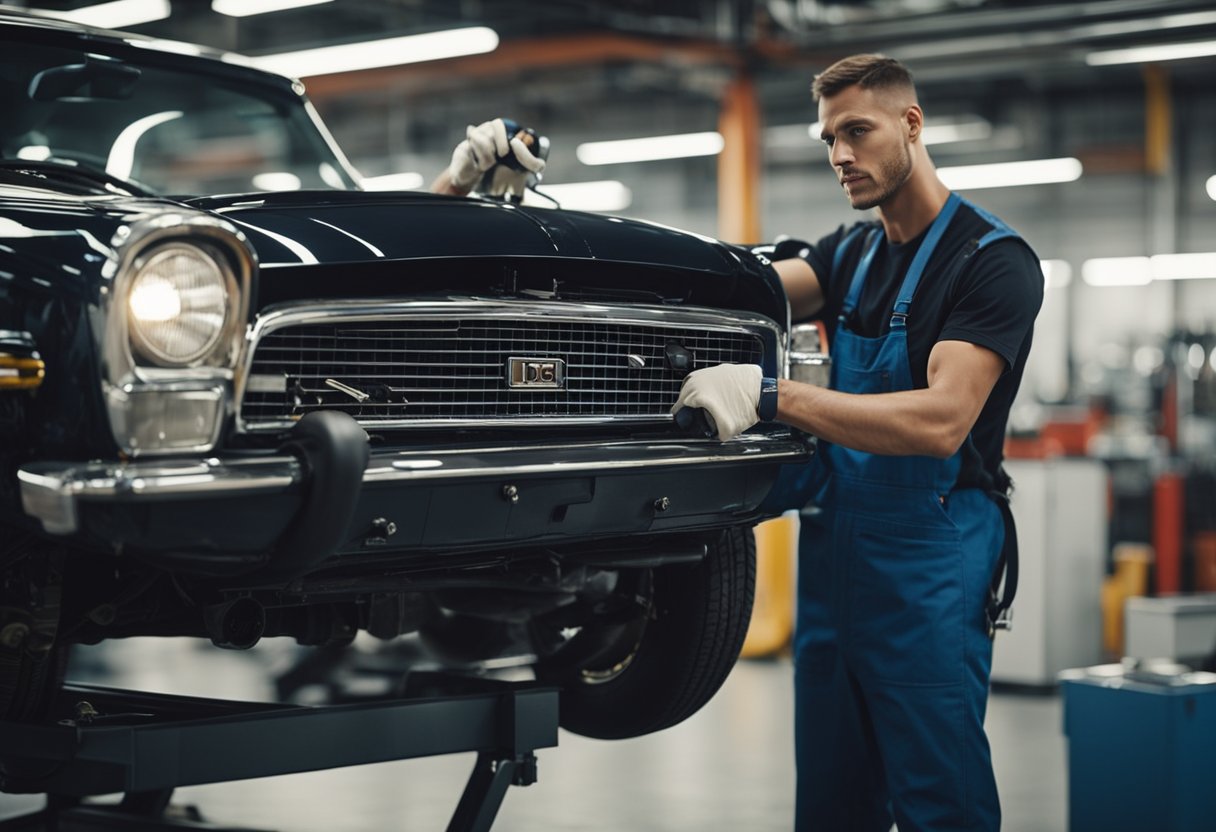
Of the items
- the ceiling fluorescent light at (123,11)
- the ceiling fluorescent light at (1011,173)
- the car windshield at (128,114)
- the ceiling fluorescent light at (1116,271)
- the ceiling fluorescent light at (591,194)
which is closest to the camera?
the car windshield at (128,114)

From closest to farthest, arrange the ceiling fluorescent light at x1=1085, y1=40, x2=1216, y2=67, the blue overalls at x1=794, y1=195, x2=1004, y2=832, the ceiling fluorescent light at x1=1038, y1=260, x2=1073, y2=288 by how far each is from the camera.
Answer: the blue overalls at x1=794, y1=195, x2=1004, y2=832, the ceiling fluorescent light at x1=1085, y1=40, x2=1216, y2=67, the ceiling fluorescent light at x1=1038, y1=260, x2=1073, y2=288

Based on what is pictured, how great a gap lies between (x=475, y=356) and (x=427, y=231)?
22cm

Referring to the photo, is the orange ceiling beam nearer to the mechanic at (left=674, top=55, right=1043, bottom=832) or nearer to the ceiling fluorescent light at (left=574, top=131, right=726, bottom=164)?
the ceiling fluorescent light at (left=574, top=131, right=726, bottom=164)

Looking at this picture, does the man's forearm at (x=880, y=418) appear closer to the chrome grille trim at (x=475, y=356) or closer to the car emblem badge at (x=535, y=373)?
the chrome grille trim at (x=475, y=356)

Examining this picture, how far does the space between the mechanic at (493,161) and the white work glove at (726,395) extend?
0.69 meters

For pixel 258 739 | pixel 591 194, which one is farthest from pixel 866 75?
pixel 591 194

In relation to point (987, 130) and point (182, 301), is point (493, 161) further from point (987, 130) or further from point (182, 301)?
point (987, 130)

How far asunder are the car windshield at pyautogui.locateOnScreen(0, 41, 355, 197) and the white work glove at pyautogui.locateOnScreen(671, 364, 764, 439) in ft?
2.92

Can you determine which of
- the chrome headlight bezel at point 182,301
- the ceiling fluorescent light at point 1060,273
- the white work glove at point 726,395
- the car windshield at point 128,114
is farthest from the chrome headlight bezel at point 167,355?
the ceiling fluorescent light at point 1060,273

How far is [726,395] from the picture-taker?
2.54 m

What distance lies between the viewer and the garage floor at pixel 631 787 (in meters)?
4.01

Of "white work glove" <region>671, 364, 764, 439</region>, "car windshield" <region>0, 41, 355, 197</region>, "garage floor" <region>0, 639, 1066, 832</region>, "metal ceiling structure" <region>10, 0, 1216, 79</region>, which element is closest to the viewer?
"white work glove" <region>671, 364, 764, 439</region>

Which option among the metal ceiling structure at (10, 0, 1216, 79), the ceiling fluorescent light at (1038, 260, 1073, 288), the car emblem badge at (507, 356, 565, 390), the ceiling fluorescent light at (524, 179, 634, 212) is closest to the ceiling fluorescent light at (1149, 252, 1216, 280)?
the ceiling fluorescent light at (1038, 260, 1073, 288)

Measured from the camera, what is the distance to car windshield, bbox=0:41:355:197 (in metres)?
3.04
